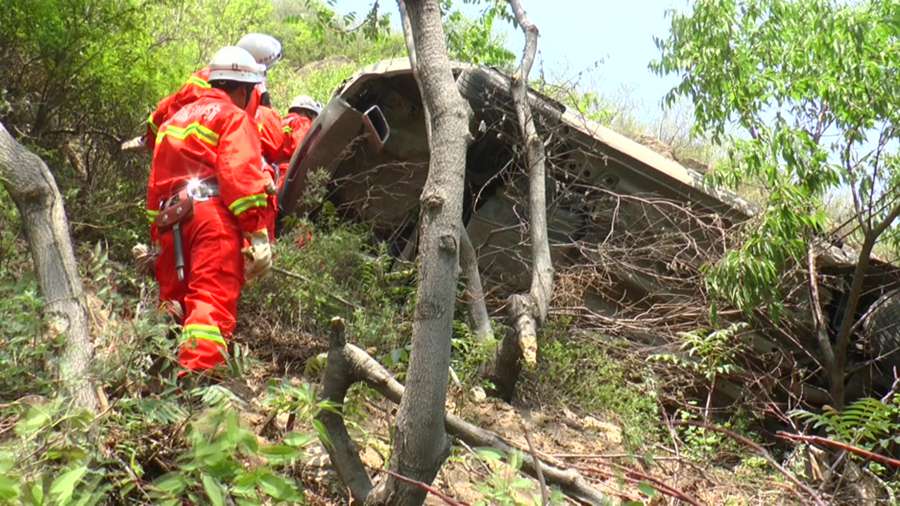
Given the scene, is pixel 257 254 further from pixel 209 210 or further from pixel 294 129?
pixel 294 129

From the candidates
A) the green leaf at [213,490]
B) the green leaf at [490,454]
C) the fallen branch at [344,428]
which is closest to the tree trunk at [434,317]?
the green leaf at [490,454]

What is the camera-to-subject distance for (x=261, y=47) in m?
7.28

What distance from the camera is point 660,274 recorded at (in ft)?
20.9

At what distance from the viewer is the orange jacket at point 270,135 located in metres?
6.51

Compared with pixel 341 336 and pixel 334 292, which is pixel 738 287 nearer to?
pixel 334 292

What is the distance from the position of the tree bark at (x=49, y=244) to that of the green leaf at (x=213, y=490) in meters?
1.09

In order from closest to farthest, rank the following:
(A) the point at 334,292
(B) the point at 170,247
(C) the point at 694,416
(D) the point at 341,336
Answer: (D) the point at 341,336
(B) the point at 170,247
(A) the point at 334,292
(C) the point at 694,416

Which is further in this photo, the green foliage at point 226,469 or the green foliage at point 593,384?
the green foliage at point 593,384

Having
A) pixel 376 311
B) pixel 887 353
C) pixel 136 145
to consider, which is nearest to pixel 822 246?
pixel 887 353

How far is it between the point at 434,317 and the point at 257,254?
7.00 feet

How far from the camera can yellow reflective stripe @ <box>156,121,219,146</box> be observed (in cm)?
517

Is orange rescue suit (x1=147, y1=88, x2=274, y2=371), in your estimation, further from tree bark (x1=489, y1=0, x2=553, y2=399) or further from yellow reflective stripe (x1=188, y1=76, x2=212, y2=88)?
tree bark (x1=489, y1=0, x2=553, y2=399)

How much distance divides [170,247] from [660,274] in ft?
9.86

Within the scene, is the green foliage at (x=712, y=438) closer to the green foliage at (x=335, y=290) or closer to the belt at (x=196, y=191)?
the green foliage at (x=335, y=290)
